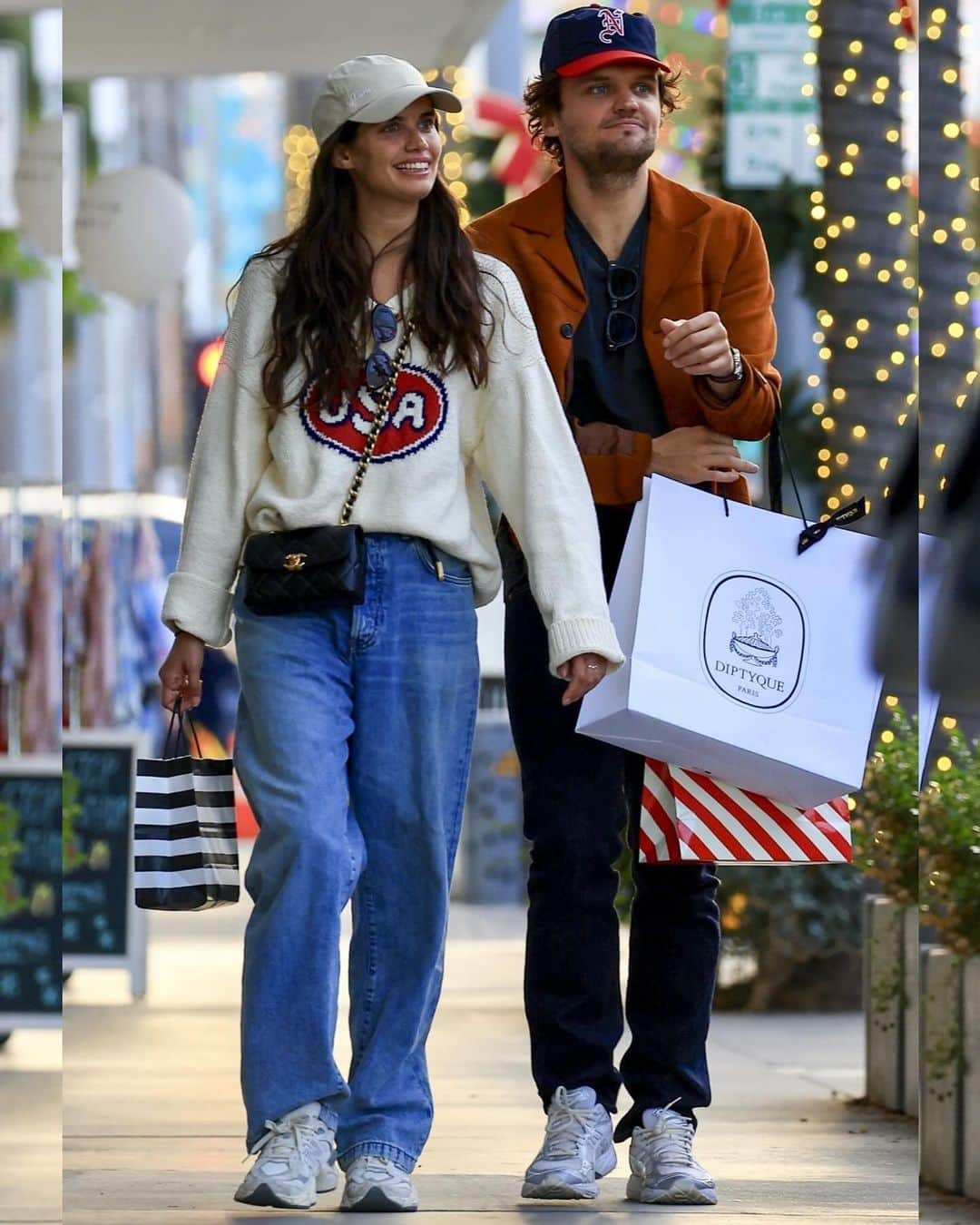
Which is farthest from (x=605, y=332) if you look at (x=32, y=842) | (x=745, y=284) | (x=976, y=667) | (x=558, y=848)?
(x=32, y=842)

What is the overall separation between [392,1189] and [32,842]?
342cm

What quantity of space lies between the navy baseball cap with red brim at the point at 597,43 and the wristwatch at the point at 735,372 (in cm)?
47

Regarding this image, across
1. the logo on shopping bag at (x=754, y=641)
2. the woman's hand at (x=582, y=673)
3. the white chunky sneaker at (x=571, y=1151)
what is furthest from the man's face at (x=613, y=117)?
the white chunky sneaker at (x=571, y=1151)

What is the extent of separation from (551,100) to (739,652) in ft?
3.01

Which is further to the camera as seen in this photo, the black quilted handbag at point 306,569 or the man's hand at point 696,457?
the man's hand at point 696,457

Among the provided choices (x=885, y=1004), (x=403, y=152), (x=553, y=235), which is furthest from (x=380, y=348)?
(x=885, y=1004)

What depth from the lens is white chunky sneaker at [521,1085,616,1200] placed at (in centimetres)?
326

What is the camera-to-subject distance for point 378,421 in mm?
3113

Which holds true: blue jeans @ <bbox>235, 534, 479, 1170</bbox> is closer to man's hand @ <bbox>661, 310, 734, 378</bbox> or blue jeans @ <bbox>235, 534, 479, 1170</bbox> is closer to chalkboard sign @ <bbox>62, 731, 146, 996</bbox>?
man's hand @ <bbox>661, 310, 734, 378</bbox>

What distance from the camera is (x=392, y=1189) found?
3.09 metres

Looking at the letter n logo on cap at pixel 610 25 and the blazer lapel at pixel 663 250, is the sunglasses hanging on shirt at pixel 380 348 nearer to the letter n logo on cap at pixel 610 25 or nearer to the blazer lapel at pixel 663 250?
the blazer lapel at pixel 663 250

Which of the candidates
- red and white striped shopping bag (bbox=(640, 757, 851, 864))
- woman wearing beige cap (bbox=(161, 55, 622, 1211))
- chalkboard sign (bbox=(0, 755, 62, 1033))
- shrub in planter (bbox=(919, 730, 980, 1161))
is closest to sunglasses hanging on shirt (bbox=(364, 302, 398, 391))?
woman wearing beige cap (bbox=(161, 55, 622, 1211))

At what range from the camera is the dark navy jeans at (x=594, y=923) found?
333cm

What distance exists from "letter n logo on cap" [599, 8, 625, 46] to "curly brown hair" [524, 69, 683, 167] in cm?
9
